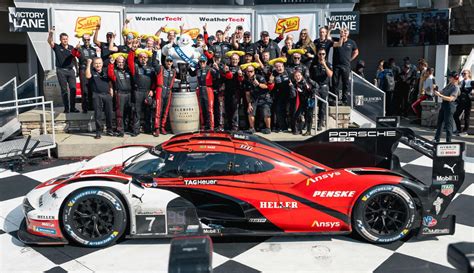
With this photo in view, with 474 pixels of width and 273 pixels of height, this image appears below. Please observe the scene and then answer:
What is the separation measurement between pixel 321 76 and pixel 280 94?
3.68 ft

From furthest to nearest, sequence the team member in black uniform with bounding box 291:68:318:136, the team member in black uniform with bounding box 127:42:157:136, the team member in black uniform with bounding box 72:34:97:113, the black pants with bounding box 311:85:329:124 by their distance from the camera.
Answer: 1. the team member in black uniform with bounding box 72:34:97:113
2. the black pants with bounding box 311:85:329:124
3. the team member in black uniform with bounding box 291:68:318:136
4. the team member in black uniform with bounding box 127:42:157:136

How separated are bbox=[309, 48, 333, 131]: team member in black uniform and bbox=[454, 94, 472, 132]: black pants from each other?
3.68 m

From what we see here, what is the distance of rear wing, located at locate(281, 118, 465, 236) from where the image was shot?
5.04 m

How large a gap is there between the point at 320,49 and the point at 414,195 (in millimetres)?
5661

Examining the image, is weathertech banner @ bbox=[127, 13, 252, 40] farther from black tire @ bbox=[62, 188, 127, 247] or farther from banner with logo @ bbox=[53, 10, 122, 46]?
black tire @ bbox=[62, 188, 127, 247]

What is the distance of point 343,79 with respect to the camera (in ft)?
35.2

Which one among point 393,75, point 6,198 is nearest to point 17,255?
point 6,198

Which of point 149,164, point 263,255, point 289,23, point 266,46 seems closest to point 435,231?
point 263,255

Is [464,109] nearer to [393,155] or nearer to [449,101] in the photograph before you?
[449,101]

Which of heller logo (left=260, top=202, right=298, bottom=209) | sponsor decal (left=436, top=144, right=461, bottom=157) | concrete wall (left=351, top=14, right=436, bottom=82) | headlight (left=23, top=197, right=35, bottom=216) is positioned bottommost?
headlight (left=23, top=197, right=35, bottom=216)

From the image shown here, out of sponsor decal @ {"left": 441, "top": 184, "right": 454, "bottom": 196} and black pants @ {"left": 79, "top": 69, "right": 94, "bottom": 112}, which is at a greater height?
black pants @ {"left": 79, "top": 69, "right": 94, "bottom": 112}

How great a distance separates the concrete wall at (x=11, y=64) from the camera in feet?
56.7

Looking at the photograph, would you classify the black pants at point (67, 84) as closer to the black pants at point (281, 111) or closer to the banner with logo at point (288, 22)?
the black pants at point (281, 111)

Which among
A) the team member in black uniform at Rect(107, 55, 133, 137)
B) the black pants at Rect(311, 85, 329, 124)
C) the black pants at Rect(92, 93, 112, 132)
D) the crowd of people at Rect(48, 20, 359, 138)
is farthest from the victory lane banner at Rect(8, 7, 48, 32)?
the black pants at Rect(311, 85, 329, 124)
